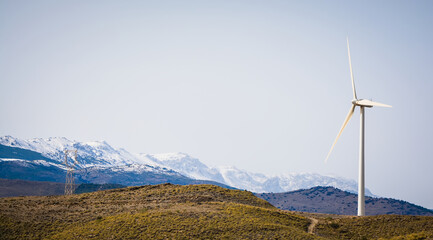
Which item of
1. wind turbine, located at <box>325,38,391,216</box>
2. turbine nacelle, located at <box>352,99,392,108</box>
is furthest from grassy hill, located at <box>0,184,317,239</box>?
turbine nacelle, located at <box>352,99,392,108</box>

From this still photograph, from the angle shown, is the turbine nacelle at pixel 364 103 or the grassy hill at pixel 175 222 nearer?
the grassy hill at pixel 175 222

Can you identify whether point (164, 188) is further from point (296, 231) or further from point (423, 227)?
point (423, 227)

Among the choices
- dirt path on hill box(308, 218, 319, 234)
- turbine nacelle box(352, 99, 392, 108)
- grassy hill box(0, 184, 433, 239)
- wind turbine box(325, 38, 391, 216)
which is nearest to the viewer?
grassy hill box(0, 184, 433, 239)

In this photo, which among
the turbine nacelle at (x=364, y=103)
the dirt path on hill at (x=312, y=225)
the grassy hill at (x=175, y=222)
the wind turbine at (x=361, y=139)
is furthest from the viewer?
the turbine nacelle at (x=364, y=103)

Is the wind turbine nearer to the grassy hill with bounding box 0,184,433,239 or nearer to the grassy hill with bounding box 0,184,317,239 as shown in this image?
the grassy hill with bounding box 0,184,433,239

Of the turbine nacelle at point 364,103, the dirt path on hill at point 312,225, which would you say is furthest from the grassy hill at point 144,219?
the turbine nacelle at point 364,103

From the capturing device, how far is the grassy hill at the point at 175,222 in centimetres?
6806

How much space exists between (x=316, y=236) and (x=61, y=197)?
61.7 m

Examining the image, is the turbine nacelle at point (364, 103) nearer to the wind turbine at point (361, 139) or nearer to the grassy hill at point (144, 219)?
the wind turbine at point (361, 139)

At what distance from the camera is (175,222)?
72500 millimetres

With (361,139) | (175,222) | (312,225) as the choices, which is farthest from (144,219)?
(361,139)

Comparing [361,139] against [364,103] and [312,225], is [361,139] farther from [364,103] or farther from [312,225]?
[312,225]

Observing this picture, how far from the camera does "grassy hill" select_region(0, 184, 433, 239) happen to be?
2680 inches

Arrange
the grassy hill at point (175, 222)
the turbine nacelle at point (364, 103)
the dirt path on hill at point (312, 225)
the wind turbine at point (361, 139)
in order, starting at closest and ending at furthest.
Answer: the grassy hill at point (175, 222), the dirt path on hill at point (312, 225), the wind turbine at point (361, 139), the turbine nacelle at point (364, 103)
